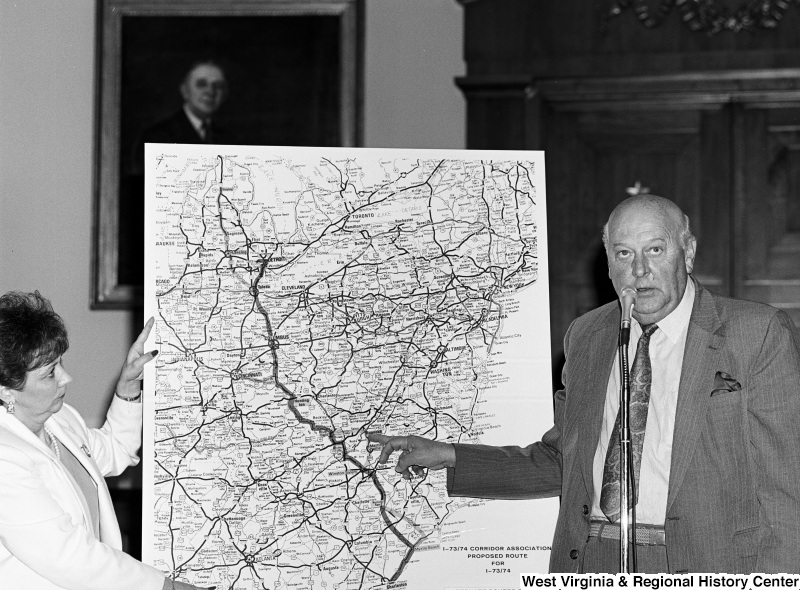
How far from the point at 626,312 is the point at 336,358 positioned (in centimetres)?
94

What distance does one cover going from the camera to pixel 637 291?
247 centimetres

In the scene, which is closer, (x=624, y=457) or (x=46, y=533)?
(x=624, y=457)

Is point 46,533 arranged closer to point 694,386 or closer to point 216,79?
point 694,386

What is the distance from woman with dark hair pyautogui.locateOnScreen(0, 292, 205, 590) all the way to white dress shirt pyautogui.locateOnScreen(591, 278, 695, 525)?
3.89ft

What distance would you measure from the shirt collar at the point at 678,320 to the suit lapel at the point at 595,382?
16 centimetres

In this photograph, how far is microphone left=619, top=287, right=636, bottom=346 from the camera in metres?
2.09

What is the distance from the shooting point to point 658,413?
2.44 meters

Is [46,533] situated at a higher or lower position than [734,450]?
lower

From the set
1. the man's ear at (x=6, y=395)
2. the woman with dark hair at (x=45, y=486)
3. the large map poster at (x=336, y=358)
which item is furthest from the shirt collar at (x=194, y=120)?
the man's ear at (x=6, y=395)

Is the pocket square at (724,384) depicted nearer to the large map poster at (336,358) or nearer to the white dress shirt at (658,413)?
the white dress shirt at (658,413)

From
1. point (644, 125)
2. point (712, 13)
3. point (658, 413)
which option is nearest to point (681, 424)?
point (658, 413)

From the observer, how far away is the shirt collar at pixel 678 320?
2.51 meters

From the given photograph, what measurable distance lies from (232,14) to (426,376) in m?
2.51

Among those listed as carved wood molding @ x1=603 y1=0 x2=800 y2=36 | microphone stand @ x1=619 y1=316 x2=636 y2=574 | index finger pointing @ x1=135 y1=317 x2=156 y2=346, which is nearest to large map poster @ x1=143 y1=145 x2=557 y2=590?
index finger pointing @ x1=135 y1=317 x2=156 y2=346
